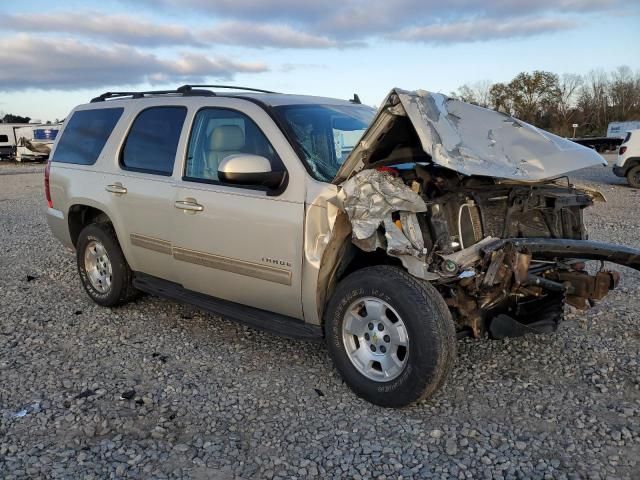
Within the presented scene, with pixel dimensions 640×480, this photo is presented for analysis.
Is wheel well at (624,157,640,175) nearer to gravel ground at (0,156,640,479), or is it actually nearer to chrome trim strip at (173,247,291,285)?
gravel ground at (0,156,640,479)

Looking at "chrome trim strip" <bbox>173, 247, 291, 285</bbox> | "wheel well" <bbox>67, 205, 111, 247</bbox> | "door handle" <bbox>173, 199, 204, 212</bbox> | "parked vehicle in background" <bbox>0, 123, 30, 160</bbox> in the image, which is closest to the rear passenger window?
"door handle" <bbox>173, 199, 204, 212</bbox>

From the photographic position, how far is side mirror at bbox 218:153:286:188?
386 centimetres

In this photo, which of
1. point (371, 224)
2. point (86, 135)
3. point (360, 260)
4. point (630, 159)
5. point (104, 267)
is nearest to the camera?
point (371, 224)

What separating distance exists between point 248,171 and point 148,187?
4.63 feet

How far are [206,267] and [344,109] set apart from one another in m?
1.73

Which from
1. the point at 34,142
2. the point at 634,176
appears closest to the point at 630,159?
the point at 634,176

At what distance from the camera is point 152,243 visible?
496 centimetres

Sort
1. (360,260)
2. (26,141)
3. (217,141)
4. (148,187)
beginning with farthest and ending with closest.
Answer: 1. (26,141)
2. (148,187)
3. (217,141)
4. (360,260)

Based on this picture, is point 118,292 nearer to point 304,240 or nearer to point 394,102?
point 304,240

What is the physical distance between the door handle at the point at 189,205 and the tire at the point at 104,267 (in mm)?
1220

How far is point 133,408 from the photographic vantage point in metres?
3.76

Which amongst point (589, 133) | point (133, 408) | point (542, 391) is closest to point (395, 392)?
point (542, 391)

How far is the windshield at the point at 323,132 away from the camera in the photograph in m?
4.08

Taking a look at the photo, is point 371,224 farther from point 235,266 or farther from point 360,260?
point 235,266
